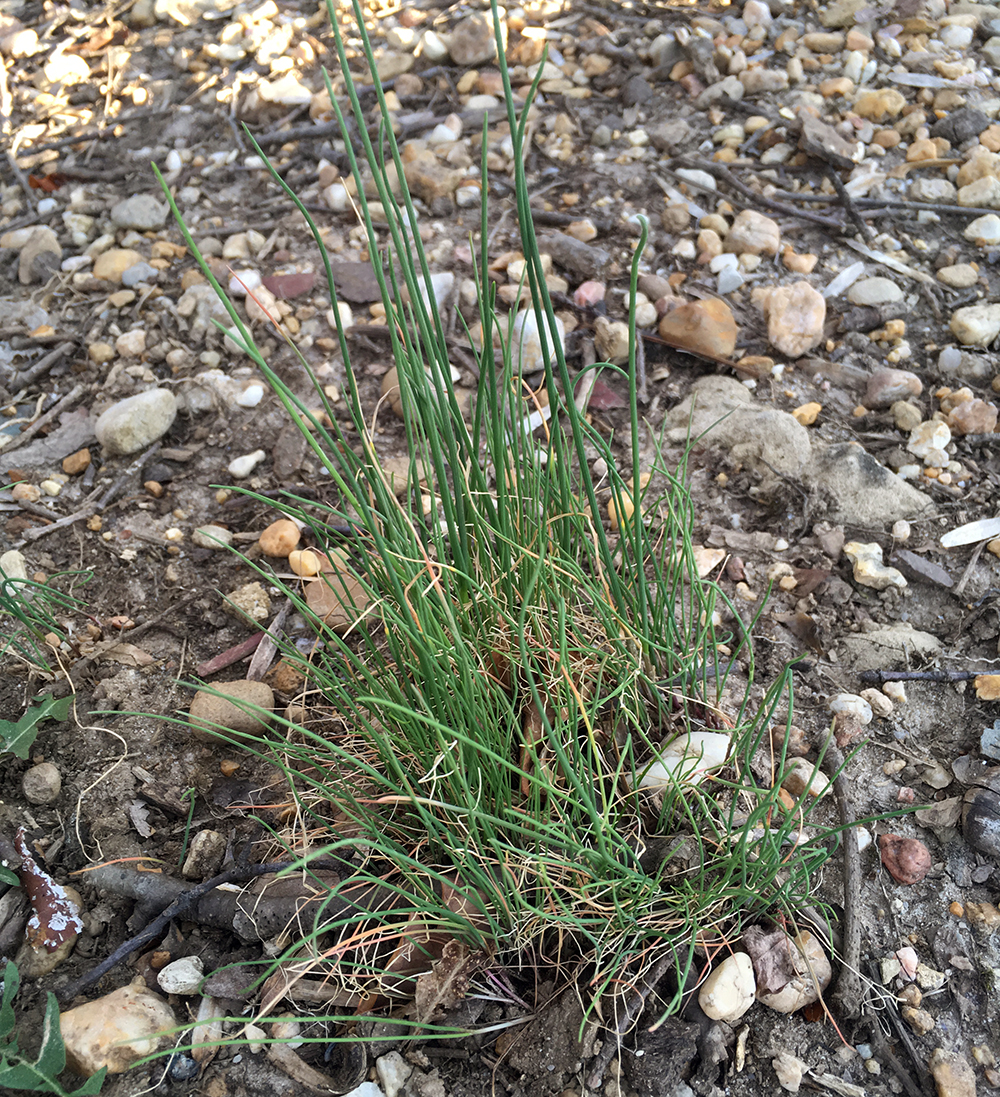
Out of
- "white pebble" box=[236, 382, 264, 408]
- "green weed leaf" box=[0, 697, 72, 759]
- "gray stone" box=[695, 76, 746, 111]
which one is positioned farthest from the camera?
"gray stone" box=[695, 76, 746, 111]

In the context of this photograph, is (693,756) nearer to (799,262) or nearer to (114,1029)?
(114,1029)

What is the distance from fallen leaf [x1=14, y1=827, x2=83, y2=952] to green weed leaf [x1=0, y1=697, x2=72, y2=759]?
15 cm

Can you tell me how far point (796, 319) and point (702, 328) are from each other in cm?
20

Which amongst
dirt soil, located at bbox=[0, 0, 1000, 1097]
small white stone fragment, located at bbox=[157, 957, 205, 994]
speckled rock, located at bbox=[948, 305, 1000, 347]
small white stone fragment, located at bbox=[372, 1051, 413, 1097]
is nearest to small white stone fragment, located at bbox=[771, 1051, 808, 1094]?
dirt soil, located at bbox=[0, 0, 1000, 1097]

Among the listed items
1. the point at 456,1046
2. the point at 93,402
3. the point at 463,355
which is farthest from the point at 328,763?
the point at 93,402

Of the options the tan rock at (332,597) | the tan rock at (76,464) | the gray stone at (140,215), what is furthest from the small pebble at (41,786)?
the gray stone at (140,215)

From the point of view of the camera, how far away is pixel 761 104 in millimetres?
2342

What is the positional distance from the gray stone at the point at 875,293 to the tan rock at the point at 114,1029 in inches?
72.3

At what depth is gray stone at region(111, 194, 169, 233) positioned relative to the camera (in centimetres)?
224

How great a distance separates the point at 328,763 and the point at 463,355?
1.04m

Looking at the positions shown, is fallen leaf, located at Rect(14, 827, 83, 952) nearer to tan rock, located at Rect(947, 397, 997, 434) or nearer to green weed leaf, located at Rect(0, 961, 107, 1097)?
green weed leaf, located at Rect(0, 961, 107, 1097)

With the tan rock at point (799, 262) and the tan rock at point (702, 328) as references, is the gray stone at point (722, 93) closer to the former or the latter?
the tan rock at point (799, 262)

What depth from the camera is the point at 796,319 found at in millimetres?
1818

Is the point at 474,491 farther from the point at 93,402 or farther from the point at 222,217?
the point at 222,217
